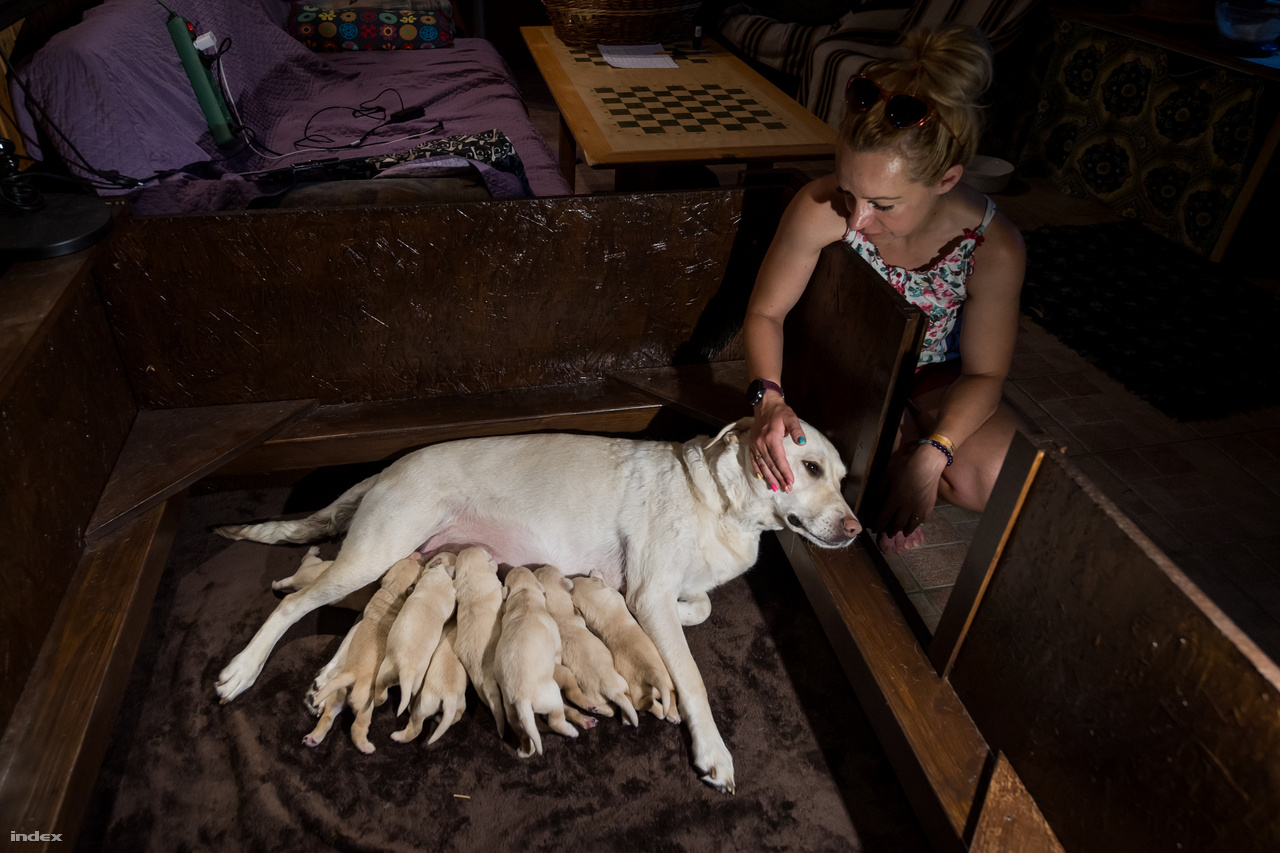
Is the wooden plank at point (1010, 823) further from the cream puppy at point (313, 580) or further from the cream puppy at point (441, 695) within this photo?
the cream puppy at point (313, 580)

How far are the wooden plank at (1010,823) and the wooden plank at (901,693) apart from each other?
3cm

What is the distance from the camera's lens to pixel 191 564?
2139 mm

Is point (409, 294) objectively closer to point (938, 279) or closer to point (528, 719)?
point (528, 719)

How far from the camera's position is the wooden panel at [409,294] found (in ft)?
6.57

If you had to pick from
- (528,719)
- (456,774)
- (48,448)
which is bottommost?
(456,774)

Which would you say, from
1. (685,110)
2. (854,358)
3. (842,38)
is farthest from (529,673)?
(842,38)

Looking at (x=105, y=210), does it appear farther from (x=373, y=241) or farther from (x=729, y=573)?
(x=729, y=573)

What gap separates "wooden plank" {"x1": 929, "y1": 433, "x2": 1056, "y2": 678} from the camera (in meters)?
1.34

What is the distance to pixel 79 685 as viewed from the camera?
1.53 metres

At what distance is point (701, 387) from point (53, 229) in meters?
1.73

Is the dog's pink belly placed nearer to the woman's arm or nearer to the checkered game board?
the woman's arm

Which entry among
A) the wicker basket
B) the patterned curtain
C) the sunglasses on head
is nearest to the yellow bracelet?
the sunglasses on head

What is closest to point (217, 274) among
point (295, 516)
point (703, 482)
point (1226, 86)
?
point (295, 516)

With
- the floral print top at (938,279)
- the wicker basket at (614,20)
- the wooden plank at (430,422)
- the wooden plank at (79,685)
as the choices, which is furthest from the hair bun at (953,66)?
the wicker basket at (614,20)
